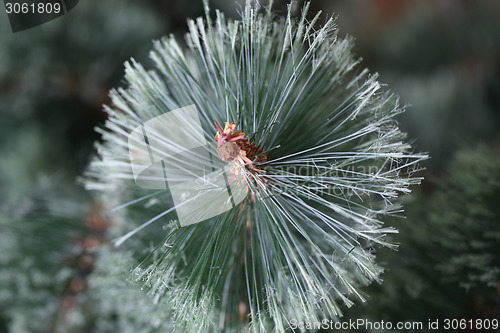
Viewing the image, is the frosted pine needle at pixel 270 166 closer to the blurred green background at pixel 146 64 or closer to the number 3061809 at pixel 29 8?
the blurred green background at pixel 146 64

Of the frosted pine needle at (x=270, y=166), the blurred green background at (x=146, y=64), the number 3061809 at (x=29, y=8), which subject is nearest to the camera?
the frosted pine needle at (x=270, y=166)

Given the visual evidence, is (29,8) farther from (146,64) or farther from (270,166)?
(270,166)

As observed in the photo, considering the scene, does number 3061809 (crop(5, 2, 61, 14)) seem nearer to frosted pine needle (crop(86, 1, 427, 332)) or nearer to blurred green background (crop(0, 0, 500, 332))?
blurred green background (crop(0, 0, 500, 332))

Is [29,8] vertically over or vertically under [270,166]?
over

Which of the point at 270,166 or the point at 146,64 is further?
the point at 146,64

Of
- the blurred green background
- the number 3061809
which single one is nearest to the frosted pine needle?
the blurred green background

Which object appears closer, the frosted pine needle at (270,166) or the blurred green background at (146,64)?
the frosted pine needle at (270,166)

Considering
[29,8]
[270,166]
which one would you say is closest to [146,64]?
[29,8]

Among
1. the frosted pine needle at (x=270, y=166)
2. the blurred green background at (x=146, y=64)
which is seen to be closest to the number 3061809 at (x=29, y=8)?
the blurred green background at (x=146, y=64)
